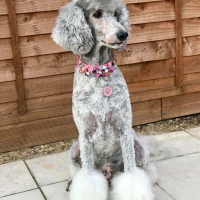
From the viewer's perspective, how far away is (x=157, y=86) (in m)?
4.01

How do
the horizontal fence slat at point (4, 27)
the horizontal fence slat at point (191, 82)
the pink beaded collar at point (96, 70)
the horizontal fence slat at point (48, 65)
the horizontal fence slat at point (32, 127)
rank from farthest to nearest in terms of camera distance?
the horizontal fence slat at point (191, 82) < the horizontal fence slat at point (32, 127) < the horizontal fence slat at point (48, 65) < the horizontal fence slat at point (4, 27) < the pink beaded collar at point (96, 70)

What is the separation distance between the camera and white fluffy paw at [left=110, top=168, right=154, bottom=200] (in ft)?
8.28

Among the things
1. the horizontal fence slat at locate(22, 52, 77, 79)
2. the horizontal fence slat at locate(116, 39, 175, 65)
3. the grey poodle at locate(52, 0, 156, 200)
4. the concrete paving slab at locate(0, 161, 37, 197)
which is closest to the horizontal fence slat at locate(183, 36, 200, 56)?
the horizontal fence slat at locate(116, 39, 175, 65)

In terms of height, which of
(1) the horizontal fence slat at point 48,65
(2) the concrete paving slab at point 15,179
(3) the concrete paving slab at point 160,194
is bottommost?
(3) the concrete paving slab at point 160,194

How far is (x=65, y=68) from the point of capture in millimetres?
3590

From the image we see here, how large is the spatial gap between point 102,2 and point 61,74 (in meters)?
1.42

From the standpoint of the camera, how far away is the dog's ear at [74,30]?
91.0 inches

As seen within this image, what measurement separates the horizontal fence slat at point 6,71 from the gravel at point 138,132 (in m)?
0.76

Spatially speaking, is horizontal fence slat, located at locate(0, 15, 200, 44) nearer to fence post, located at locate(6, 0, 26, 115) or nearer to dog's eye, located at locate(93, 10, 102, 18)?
fence post, located at locate(6, 0, 26, 115)

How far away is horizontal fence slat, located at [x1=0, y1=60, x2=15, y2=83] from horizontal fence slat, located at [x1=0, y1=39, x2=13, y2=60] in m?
0.05

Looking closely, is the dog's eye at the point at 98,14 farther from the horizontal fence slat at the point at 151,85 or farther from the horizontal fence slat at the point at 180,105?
the horizontal fence slat at the point at 180,105

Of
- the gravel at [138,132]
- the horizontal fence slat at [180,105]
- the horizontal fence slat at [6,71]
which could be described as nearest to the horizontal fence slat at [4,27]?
the horizontal fence slat at [6,71]

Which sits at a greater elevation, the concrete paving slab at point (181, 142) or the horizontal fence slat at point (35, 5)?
the horizontal fence slat at point (35, 5)

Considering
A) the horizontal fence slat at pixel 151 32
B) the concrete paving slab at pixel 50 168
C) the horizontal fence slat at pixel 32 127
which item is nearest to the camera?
the concrete paving slab at pixel 50 168
